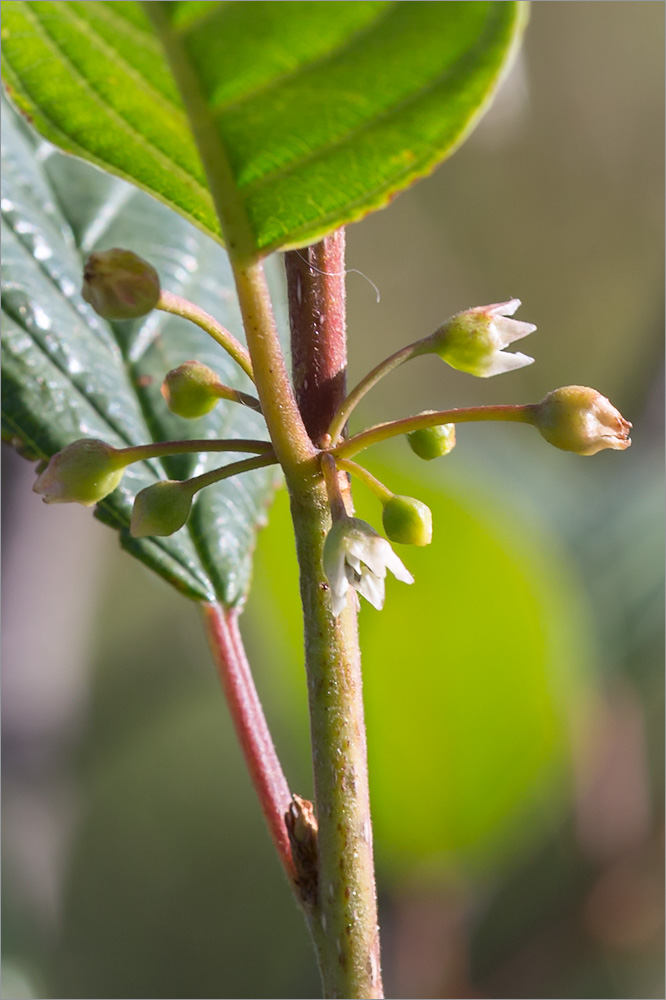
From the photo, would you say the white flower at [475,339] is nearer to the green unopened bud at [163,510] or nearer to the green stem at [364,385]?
the green stem at [364,385]

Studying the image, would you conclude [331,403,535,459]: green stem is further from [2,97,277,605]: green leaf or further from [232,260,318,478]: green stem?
[2,97,277,605]: green leaf

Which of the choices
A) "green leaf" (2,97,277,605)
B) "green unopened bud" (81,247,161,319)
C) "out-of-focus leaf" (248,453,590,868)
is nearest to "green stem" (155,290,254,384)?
"green unopened bud" (81,247,161,319)

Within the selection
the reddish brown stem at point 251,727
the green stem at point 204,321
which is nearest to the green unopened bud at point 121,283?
the green stem at point 204,321

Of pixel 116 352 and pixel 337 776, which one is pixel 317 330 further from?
pixel 116 352

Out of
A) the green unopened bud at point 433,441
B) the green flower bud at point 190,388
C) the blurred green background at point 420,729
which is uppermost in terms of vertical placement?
the green flower bud at point 190,388

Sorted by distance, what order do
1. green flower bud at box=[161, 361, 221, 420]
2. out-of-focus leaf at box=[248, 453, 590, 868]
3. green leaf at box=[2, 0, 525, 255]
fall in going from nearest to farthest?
green leaf at box=[2, 0, 525, 255]
green flower bud at box=[161, 361, 221, 420]
out-of-focus leaf at box=[248, 453, 590, 868]

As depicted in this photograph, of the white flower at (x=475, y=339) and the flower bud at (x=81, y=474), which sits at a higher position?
the white flower at (x=475, y=339)
